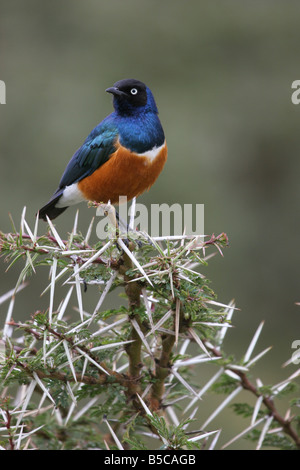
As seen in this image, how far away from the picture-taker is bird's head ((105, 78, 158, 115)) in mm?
4066

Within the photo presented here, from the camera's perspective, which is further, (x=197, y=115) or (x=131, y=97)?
(x=197, y=115)

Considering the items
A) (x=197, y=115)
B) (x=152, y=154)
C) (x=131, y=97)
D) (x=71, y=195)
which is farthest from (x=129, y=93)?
(x=197, y=115)

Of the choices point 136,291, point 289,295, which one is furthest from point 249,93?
point 136,291

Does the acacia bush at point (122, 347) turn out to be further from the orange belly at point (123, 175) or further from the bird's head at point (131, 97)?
the bird's head at point (131, 97)

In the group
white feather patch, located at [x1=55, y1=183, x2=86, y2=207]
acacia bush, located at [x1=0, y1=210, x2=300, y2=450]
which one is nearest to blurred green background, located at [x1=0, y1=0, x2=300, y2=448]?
white feather patch, located at [x1=55, y1=183, x2=86, y2=207]

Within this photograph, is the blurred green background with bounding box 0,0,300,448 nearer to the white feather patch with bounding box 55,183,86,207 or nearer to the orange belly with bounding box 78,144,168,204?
the white feather patch with bounding box 55,183,86,207

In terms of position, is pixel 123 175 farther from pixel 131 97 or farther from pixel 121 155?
pixel 131 97

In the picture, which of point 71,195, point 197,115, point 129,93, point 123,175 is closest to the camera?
point 123,175

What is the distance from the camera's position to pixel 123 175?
3.94 m

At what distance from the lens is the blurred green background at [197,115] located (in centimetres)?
686

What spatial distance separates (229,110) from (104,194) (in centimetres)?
407

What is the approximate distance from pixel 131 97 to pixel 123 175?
0.52 m

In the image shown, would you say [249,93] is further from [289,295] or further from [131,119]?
[131,119]

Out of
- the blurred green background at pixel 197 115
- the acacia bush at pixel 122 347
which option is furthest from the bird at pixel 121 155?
the blurred green background at pixel 197 115
